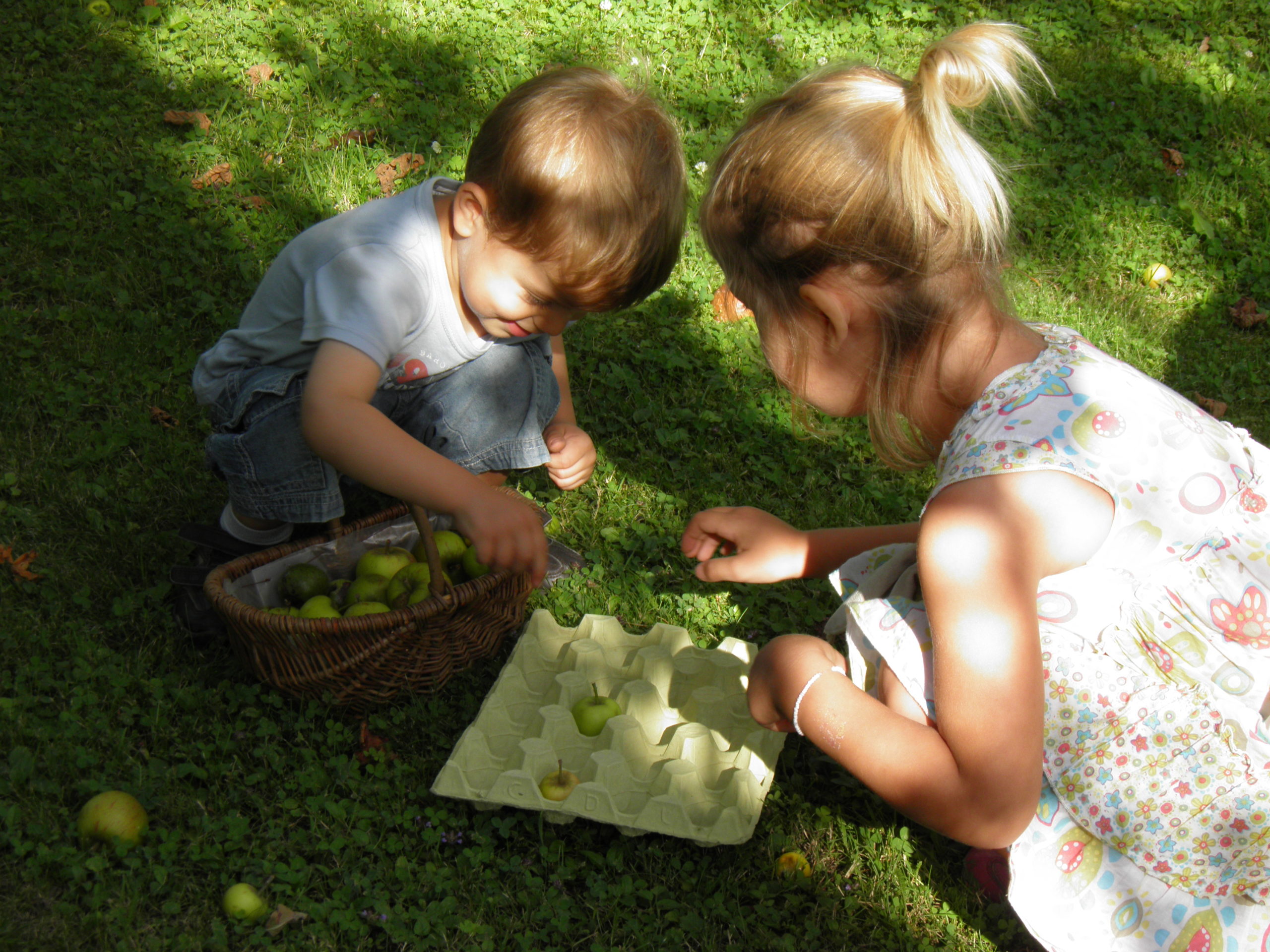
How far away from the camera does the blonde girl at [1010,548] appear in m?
1.65

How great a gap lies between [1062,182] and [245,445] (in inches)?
149

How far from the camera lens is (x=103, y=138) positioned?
13.0 ft

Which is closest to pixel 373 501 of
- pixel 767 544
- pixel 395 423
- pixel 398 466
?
pixel 395 423

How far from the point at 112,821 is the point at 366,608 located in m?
0.67

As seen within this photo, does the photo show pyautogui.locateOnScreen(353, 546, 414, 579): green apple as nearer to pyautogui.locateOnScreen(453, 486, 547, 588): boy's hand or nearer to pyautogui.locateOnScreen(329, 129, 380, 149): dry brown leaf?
pyautogui.locateOnScreen(453, 486, 547, 588): boy's hand

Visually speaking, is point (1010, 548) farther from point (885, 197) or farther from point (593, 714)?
point (593, 714)

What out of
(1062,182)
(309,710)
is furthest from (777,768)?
(1062,182)

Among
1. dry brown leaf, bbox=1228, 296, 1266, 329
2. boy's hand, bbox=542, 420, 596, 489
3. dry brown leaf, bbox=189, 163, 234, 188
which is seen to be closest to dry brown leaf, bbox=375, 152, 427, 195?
dry brown leaf, bbox=189, 163, 234, 188

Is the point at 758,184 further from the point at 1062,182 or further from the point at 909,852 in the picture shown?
the point at 1062,182

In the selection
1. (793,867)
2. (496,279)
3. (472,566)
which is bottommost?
(793,867)

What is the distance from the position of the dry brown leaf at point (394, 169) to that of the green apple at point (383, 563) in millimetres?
1914

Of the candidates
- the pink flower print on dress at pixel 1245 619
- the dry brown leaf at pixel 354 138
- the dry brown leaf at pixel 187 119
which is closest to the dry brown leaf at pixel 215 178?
the dry brown leaf at pixel 187 119

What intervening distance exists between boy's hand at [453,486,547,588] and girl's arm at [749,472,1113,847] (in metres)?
0.70

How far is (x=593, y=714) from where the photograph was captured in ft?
7.71
